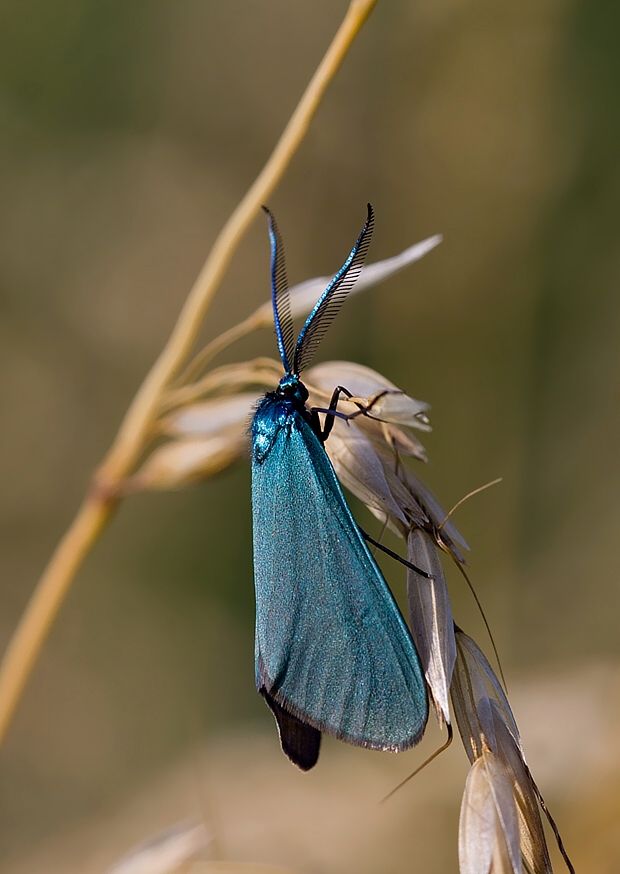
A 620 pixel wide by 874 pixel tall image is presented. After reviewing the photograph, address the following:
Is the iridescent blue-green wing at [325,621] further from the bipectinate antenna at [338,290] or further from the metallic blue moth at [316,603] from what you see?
the bipectinate antenna at [338,290]

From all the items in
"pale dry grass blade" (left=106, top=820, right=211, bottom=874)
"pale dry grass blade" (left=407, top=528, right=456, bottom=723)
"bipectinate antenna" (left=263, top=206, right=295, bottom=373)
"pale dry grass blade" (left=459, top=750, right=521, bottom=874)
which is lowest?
"pale dry grass blade" (left=106, top=820, right=211, bottom=874)

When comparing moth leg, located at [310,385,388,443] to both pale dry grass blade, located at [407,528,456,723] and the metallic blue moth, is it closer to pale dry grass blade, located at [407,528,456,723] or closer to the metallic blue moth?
the metallic blue moth

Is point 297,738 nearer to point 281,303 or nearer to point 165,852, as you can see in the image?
point 165,852

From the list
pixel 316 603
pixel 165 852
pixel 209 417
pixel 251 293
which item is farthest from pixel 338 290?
pixel 251 293

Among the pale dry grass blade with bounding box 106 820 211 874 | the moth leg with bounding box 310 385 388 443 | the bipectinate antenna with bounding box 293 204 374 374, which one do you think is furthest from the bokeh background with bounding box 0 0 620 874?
the bipectinate antenna with bounding box 293 204 374 374

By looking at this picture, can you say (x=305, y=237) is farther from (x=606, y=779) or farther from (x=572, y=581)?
(x=606, y=779)
